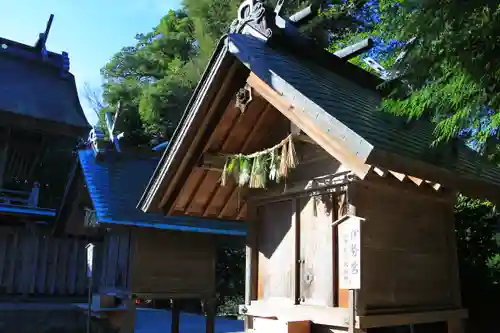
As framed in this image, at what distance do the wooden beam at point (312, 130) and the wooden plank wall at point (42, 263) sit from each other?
829 cm

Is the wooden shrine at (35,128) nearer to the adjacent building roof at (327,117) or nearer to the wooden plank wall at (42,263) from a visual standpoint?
the wooden plank wall at (42,263)

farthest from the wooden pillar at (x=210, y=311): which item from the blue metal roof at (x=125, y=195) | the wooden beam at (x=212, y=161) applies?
the wooden beam at (x=212, y=161)

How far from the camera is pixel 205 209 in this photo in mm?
6871

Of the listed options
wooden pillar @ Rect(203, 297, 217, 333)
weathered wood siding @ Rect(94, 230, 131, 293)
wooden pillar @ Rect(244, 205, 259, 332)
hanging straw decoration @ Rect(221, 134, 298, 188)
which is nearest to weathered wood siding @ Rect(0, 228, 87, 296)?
weathered wood siding @ Rect(94, 230, 131, 293)

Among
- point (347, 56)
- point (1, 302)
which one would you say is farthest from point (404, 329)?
point (1, 302)

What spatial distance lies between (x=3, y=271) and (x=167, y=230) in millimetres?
5760

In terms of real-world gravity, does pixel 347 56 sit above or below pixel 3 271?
above

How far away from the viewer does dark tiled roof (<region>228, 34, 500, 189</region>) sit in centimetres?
436

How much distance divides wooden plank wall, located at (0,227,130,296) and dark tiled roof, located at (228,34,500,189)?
26.9 ft

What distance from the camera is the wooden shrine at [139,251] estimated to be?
33.8 ft

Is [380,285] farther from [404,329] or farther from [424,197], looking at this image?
[404,329]

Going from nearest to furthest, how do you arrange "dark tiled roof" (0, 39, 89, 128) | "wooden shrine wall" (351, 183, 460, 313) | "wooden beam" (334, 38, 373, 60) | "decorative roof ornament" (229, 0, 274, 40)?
"wooden shrine wall" (351, 183, 460, 313) → "decorative roof ornament" (229, 0, 274, 40) → "wooden beam" (334, 38, 373, 60) → "dark tiled roof" (0, 39, 89, 128)

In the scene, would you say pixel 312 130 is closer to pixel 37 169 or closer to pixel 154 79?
pixel 37 169

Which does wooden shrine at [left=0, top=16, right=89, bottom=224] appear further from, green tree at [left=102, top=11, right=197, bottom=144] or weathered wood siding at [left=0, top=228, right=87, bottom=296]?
green tree at [left=102, top=11, right=197, bottom=144]
